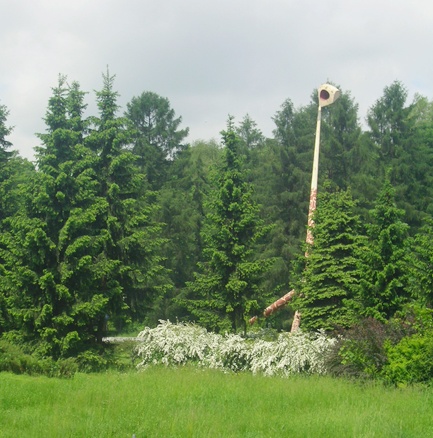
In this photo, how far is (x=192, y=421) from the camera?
8.98 metres

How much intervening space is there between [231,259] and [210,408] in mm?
12226

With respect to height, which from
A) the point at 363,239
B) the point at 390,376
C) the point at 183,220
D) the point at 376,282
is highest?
the point at 183,220

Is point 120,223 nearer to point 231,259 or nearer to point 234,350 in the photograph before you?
point 231,259

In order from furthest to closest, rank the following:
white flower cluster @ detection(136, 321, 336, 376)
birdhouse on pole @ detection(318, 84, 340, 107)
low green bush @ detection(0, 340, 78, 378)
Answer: birdhouse on pole @ detection(318, 84, 340, 107), low green bush @ detection(0, 340, 78, 378), white flower cluster @ detection(136, 321, 336, 376)

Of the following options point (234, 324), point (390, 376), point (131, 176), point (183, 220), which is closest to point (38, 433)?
point (390, 376)

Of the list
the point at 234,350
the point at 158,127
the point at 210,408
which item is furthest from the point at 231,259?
the point at 158,127

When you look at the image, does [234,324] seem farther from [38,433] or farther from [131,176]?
[38,433]

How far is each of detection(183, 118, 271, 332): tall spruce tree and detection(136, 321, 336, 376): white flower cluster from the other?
2375 millimetres

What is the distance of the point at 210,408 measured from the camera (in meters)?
10.3

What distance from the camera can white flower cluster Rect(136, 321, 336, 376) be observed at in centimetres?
1599

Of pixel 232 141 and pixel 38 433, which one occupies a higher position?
pixel 232 141

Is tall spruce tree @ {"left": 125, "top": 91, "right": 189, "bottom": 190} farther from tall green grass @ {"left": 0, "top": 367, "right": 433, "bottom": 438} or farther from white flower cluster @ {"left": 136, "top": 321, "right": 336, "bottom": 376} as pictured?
tall green grass @ {"left": 0, "top": 367, "right": 433, "bottom": 438}

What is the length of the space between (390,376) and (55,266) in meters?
12.3

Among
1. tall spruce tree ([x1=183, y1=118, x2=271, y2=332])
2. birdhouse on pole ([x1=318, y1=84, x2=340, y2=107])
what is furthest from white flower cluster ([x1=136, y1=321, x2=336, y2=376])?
birdhouse on pole ([x1=318, y1=84, x2=340, y2=107])
